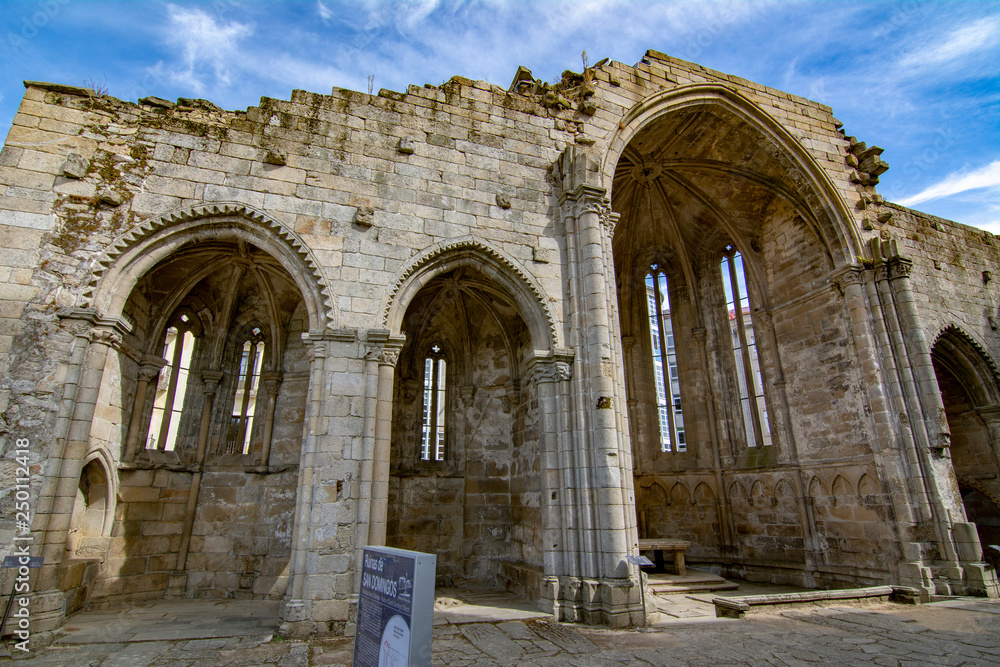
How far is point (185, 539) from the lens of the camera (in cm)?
886

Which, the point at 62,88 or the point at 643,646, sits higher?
the point at 62,88

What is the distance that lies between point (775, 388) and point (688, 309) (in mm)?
2927

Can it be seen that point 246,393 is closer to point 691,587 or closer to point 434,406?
point 434,406

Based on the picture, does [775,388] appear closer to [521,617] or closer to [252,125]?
[521,617]

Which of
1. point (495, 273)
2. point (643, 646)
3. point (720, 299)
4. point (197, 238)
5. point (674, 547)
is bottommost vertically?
point (643, 646)

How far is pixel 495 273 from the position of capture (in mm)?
8602

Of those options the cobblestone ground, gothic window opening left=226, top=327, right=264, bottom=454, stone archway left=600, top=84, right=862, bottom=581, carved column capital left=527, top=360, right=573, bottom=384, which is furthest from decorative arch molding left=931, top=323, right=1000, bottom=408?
gothic window opening left=226, top=327, right=264, bottom=454

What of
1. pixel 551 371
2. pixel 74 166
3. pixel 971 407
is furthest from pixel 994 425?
pixel 74 166

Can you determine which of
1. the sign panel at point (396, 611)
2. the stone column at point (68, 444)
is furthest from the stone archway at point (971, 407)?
the stone column at point (68, 444)

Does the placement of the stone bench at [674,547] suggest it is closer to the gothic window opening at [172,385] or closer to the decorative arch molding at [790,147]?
the decorative arch molding at [790,147]

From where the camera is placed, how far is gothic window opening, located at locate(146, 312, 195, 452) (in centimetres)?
923

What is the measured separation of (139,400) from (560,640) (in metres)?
7.61

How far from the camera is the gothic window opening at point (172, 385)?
9227mm

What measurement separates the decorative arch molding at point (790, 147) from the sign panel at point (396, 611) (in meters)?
9.74
